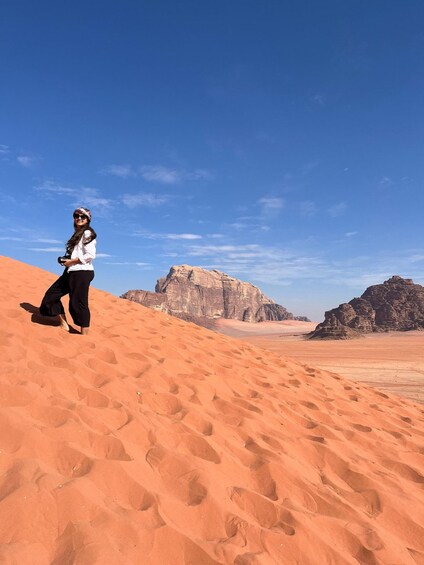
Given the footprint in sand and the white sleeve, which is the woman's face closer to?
the white sleeve

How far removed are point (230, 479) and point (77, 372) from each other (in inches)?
74.1

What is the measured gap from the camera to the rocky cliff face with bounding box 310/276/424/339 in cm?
Result: 4706

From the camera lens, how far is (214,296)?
104 metres

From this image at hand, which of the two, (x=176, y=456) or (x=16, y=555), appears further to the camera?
(x=176, y=456)

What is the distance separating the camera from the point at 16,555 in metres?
1.63

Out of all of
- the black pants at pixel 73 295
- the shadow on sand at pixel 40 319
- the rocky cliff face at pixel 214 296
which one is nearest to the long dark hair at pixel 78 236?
the black pants at pixel 73 295

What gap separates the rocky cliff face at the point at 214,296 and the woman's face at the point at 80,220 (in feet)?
274

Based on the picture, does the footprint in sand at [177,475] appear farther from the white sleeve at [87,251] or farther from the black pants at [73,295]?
the white sleeve at [87,251]

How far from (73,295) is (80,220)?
0.93m

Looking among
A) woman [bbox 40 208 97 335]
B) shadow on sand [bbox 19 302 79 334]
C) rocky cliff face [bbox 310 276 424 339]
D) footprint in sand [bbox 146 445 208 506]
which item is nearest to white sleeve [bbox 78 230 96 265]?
woman [bbox 40 208 97 335]

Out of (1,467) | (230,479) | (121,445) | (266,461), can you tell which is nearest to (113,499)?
(121,445)

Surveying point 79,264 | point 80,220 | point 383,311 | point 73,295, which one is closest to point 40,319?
point 73,295

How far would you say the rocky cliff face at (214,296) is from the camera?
9525 centimetres

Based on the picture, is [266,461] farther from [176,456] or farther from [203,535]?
[203,535]
